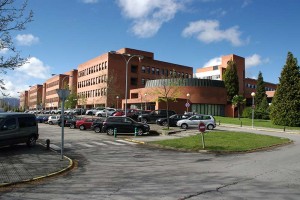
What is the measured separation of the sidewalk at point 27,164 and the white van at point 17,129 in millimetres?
640

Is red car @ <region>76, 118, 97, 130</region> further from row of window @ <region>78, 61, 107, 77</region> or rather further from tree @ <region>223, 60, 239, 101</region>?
row of window @ <region>78, 61, 107, 77</region>

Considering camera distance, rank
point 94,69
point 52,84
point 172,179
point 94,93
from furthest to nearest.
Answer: point 52,84 → point 94,69 → point 94,93 → point 172,179

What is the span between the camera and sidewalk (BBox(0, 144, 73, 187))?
36.4ft

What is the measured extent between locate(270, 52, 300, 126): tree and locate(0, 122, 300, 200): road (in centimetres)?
3004

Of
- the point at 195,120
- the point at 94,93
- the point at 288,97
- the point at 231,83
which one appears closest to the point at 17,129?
the point at 195,120

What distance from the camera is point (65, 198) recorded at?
8.53m

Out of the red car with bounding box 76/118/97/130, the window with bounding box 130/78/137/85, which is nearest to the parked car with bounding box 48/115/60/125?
the red car with bounding box 76/118/97/130

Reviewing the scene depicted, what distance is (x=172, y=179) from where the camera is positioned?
11.0 metres

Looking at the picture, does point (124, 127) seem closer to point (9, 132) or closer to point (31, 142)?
point (31, 142)

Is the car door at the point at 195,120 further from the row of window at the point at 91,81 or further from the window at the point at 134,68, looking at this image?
the window at the point at 134,68

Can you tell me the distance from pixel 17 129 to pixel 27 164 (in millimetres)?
5070

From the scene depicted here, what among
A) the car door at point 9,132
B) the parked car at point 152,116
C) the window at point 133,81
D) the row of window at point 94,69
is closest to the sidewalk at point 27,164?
the car door at point 9,132

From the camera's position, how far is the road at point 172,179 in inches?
352

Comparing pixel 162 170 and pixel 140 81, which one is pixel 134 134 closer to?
pixel 162 170
